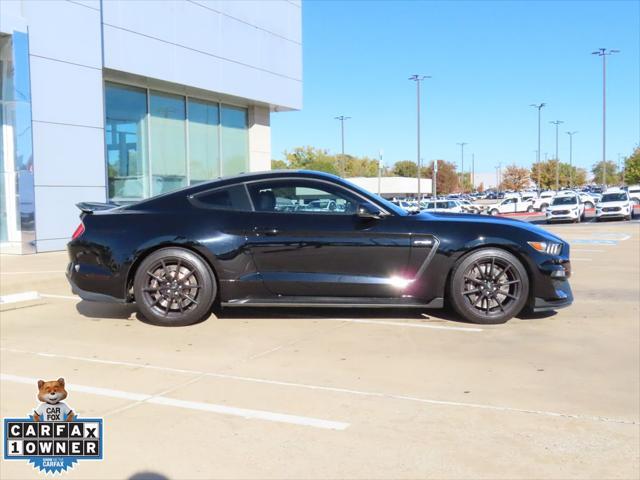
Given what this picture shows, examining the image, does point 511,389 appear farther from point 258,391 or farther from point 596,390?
point 258,391

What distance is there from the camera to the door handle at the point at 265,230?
Result: 5.83 m

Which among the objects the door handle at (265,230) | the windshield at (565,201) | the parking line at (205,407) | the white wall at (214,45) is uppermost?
the white wall at (214,45)

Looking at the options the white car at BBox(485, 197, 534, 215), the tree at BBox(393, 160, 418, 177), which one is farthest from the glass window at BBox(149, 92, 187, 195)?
the tree at BBox(393, 160, 418, 177)

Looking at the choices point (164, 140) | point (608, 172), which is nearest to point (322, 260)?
point (164, 140)

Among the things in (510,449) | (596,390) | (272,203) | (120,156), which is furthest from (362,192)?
(120,156)

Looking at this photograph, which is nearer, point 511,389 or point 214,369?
point 511,389

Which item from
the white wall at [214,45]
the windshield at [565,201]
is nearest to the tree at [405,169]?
the windshield at [565,201]

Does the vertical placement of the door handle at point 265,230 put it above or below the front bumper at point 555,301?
above

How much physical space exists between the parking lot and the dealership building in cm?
661

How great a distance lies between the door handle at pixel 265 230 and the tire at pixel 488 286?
1.74m

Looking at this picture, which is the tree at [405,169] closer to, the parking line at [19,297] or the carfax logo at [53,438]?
the parking line at [19,297]

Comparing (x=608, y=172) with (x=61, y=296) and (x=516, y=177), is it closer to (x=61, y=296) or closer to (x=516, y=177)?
(x=516, y=177)

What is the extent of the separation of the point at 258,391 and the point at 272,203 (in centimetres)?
235

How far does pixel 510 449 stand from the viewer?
320cm
